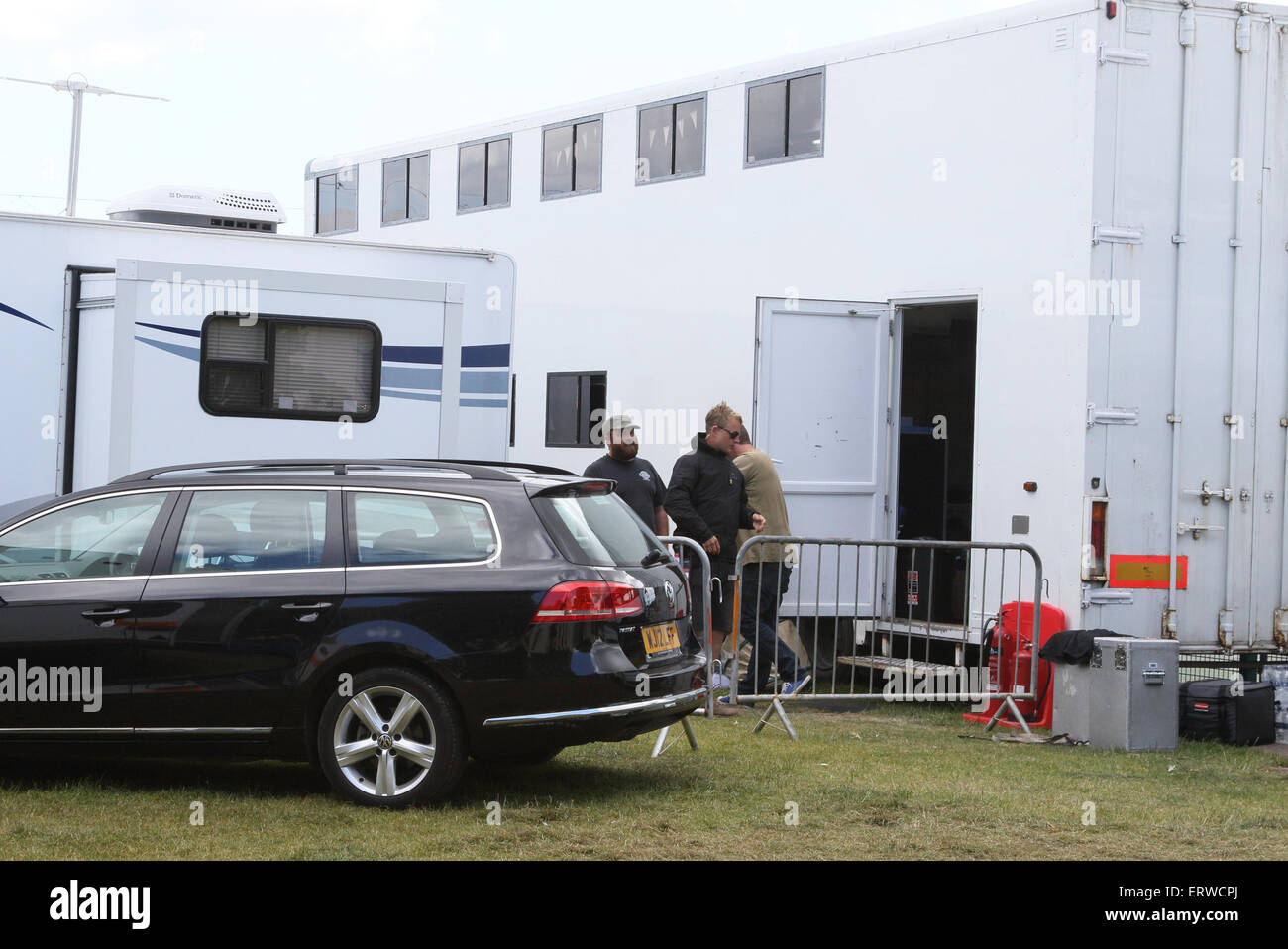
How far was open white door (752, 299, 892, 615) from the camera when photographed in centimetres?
1158

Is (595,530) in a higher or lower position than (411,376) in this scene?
lower

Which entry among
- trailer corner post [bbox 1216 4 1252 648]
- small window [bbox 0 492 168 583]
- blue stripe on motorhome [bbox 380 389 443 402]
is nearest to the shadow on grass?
small window [bbox 0 492 168 583]

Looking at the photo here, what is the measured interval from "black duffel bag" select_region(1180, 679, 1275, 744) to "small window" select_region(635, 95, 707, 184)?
5520 mm

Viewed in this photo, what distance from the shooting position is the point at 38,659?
727 centimetres

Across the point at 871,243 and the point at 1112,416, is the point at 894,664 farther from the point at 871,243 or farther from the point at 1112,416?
the point at 871,243

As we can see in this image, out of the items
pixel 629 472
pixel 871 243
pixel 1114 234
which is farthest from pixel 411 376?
pixel 1114 234

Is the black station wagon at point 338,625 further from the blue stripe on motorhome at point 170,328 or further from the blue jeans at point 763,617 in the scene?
the blue jeans at point 763,617

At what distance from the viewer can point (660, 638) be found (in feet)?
24.7

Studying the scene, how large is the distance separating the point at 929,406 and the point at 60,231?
6650 millimetres

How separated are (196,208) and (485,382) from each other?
88.3 inches

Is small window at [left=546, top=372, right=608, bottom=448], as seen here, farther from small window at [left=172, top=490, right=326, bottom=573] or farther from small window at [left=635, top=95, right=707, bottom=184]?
small window at [left=172, top=490, right=326, bottom=573]
